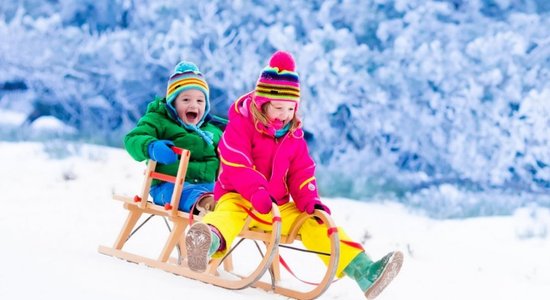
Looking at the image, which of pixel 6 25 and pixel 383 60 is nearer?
pixel 383 60

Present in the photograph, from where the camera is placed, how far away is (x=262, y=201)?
8.25ft

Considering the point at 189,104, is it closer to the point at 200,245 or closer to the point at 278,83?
the point at 278,83

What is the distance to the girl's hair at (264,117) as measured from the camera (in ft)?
8.82

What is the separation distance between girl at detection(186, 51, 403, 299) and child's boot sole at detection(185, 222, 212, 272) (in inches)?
3.2

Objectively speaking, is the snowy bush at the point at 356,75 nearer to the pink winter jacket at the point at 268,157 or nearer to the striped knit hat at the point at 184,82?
the striped knit hat at the point at 184,82

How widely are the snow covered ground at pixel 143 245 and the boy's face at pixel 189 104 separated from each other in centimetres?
63

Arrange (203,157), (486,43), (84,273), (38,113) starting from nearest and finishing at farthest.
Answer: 1. (84,273)
2. (203,157)
3. (486,43)
4. (38,113)

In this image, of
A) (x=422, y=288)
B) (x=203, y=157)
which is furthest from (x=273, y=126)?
(x=422, y=288)

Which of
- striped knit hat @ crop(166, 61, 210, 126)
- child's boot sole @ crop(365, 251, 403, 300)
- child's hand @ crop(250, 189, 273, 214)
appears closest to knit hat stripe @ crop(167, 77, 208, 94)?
striped knit hat @ crop(166, 61, 210, 126)

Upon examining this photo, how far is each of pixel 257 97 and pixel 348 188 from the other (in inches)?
111

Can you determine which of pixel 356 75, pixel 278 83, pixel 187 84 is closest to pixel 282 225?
pixel 278 83

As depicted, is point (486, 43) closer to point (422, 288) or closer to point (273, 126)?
point (422, 288)

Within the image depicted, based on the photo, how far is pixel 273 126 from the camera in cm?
270

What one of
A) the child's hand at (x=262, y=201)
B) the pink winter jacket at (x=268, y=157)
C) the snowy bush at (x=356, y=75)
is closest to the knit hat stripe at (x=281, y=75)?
the pink winter jacket at (x=268, y=157)
